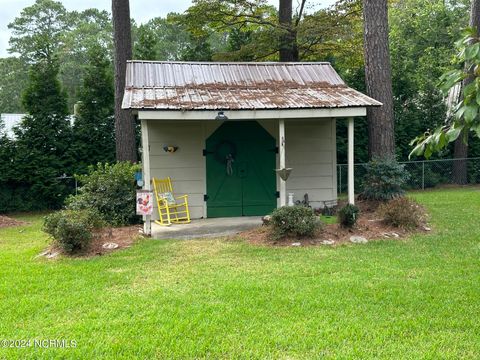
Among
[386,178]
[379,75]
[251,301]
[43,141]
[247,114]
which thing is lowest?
[251,301]

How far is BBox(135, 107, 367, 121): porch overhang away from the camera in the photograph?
772cm

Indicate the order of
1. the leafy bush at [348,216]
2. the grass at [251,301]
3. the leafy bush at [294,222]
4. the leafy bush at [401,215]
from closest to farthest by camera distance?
the grass at [251,301] → the leafy bush at [294,222] → the leafy bush at [348,216] → the leafy bush at [401,215]

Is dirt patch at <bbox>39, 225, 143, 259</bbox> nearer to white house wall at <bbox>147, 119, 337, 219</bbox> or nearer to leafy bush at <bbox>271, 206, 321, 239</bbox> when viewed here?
white house wall at <bbox>147, 119, 337, 219</bbox>

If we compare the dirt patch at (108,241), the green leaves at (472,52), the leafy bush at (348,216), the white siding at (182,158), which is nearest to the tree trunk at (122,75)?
the white siding at (182,158)

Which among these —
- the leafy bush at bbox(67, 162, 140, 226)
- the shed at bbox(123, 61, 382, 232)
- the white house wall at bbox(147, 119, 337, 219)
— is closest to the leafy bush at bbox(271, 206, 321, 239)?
the shed at bbox(123, 61, 382, 232)

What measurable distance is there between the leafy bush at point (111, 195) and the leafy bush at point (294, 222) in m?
3.49

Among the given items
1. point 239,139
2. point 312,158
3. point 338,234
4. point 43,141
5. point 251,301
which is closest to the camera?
point 251,301

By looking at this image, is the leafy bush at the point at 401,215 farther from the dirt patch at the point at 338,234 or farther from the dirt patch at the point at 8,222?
the dirt patch at the point at 8,222

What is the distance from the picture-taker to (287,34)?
14156mm

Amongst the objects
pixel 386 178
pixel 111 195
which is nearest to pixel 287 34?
pixel 386 178

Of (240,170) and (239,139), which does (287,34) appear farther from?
(240,170)

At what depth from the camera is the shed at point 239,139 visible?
29.6ft

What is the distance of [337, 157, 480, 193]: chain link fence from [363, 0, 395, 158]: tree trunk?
3.72 meters

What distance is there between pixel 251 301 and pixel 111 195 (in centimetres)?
583
